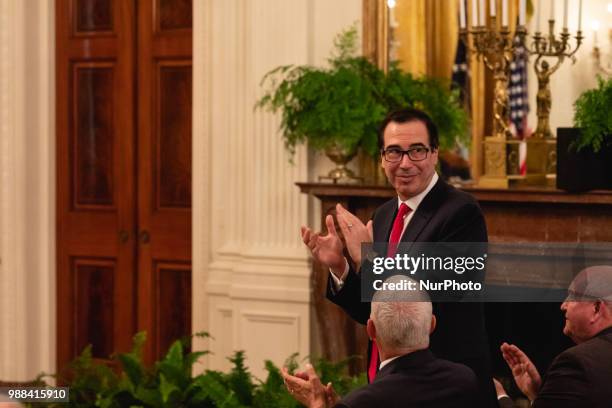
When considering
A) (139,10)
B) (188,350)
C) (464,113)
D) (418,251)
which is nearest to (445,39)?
(464,113)

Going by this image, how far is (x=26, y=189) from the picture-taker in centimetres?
680

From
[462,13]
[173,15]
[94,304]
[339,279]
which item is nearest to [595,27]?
[462,13]

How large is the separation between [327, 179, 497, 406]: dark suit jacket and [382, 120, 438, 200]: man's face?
0.15 ft

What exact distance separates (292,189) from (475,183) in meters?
Result: 0.93

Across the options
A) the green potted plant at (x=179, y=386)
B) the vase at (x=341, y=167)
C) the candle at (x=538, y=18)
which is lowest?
the green potted plant at (x=179, y=386)

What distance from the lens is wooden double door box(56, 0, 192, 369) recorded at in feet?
21.7

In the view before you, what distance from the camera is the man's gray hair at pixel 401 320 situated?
108 inches

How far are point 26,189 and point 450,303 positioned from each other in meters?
4.27

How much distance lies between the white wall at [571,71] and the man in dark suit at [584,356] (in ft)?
8.28

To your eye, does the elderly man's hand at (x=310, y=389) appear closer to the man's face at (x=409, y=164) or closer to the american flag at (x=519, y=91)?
the man's face at (x=409, y=164)

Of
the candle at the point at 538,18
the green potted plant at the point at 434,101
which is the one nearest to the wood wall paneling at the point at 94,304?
the green potted plant at the point at 434,101

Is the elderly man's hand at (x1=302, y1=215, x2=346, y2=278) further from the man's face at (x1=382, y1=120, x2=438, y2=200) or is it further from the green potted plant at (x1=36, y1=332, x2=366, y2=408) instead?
the green potted plant at (x1=36, y1=332, x2=366, y2=408)

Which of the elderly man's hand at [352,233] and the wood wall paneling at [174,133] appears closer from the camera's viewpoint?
the elderly man's hand at [352,233]

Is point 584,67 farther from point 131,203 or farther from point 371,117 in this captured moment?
point 131,203
